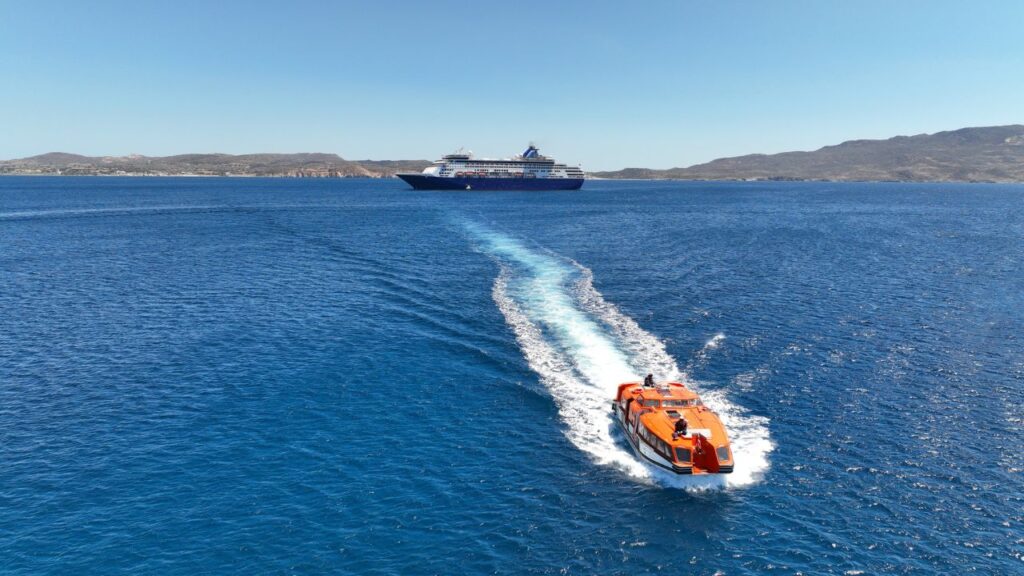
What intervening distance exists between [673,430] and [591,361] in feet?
58.6

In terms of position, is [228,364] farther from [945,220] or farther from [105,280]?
[945,220]

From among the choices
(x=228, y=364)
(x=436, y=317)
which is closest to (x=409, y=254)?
(x=436, y=317)

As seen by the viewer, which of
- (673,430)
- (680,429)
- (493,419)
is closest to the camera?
(680,429)

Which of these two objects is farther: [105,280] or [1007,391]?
[105,280]

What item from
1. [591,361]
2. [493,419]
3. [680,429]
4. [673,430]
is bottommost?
[493,419]

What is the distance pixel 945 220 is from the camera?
574 feet

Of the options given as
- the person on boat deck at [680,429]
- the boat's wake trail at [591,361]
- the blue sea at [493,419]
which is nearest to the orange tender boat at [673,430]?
the person on boat deck at [680,429]

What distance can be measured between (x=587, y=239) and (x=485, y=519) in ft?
339

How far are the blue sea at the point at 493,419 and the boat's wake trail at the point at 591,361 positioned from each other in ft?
1.02

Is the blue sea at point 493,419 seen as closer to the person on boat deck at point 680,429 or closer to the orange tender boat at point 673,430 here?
the orange tender boat at point 673,430

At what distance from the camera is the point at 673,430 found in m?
36.2

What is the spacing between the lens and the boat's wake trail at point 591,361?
124 feet

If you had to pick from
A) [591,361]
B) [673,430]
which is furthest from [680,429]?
[591,361]

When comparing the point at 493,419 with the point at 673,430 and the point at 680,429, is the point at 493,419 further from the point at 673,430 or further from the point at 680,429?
the point at 680,429
